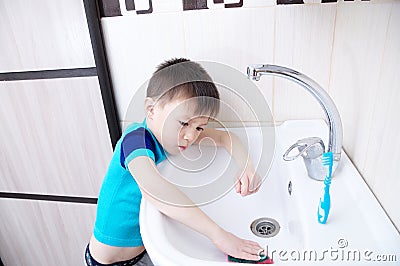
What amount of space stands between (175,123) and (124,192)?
0.23m

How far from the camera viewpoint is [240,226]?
2.52 feet

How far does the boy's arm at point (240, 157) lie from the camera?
775 mm

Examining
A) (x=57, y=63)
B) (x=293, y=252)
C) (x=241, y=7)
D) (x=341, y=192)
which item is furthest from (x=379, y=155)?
(x=57, y=63)

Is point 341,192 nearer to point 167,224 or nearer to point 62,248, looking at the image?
point 167,224

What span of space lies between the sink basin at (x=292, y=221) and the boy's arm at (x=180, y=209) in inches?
0.9

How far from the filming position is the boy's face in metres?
0.68

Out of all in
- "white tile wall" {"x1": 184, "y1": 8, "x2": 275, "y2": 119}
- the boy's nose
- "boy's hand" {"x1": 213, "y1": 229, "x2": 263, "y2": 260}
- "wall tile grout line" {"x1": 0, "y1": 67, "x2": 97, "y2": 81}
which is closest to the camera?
"boy's hand" {"x1": 213, "y1": 229, "x2": 263, "y2": 260}

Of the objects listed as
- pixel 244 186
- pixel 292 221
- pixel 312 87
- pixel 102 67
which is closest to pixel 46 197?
pixel 102 67

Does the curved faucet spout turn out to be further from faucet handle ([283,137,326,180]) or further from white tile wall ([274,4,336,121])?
white tile wall ([274,4,336,121])

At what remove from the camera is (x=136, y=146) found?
71cm

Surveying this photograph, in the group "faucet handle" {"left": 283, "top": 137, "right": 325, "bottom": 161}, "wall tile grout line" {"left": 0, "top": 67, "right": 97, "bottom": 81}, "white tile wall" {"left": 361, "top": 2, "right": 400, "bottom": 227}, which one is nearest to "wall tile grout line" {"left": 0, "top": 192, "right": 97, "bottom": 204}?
"wall tile grout line" {"left": 0, "top": 67, "right": 97, "bottom": 81}

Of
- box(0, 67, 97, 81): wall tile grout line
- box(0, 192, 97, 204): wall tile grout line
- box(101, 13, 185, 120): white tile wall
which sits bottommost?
box(0, 192, 97, 204): wall tile grout line
